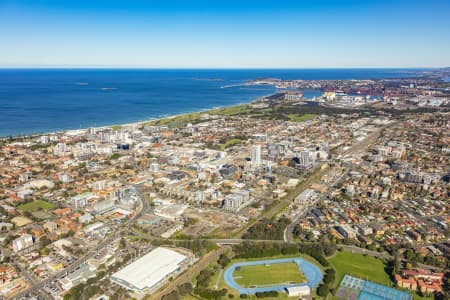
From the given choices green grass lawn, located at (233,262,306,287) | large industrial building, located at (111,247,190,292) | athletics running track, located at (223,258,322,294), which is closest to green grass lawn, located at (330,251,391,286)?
athletics running track, located at (223,258,322,294)

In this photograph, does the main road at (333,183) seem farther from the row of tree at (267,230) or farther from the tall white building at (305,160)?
the tall white building at (305,160)

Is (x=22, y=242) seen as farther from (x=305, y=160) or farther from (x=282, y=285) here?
(x=305, y=160)

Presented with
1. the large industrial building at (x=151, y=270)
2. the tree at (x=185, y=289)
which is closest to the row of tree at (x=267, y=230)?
the large industrial building at (x=151, y=270)

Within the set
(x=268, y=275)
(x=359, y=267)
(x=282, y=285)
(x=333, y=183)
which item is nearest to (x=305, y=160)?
(x=333, y=183)

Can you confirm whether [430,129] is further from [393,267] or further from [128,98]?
[128,98]

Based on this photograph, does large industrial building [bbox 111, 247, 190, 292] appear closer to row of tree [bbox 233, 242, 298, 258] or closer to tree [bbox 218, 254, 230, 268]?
tree [bbox 218, 254, 230, 268]

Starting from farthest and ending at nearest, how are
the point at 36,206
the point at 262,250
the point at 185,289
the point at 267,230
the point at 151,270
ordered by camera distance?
the point at 36,206
the point at 267,230
the point at 262,250
the point at 151,270
the point at 185,289

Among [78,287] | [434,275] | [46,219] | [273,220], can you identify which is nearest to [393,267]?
[434,275]
